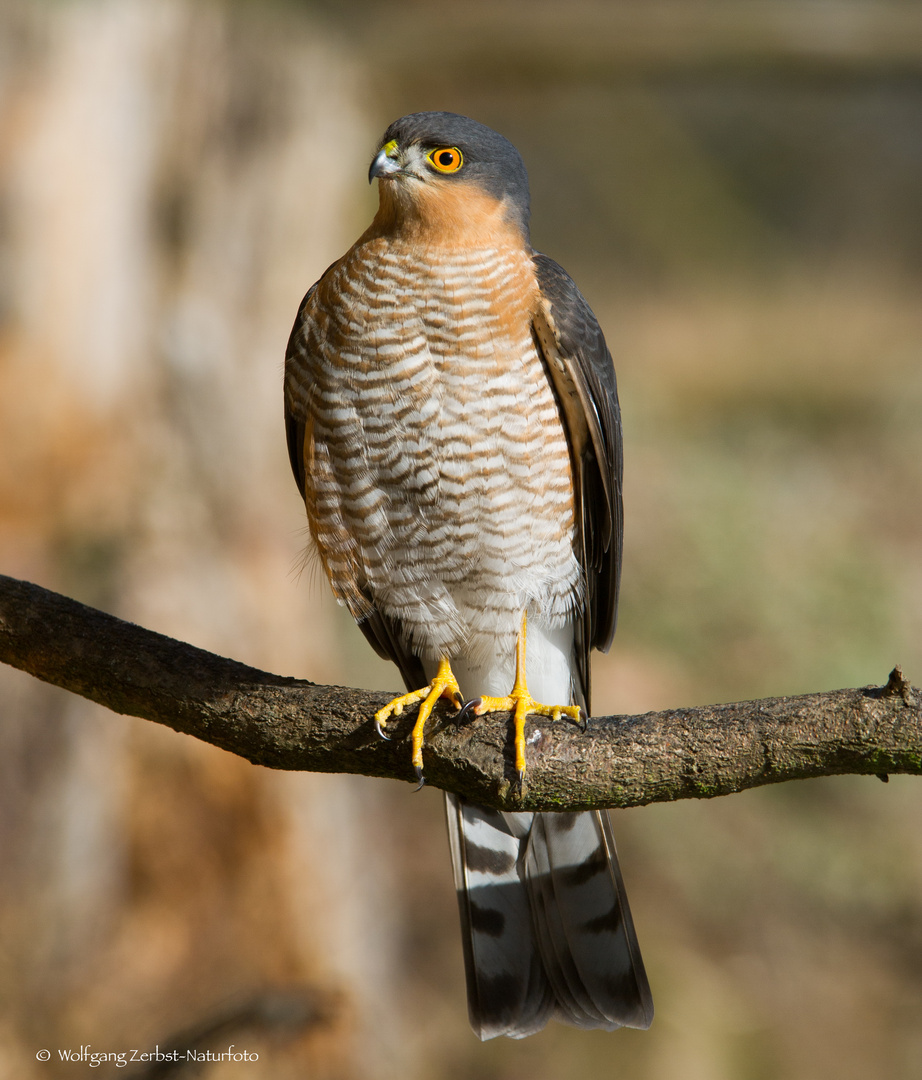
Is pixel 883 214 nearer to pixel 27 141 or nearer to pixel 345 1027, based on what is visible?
pixel 27 141

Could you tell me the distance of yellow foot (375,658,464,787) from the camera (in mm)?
2580

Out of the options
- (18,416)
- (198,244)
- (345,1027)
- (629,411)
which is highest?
(629,411)

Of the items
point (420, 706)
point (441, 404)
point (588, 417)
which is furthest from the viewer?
point (588, 417)

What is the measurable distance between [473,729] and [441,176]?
1.53 meters

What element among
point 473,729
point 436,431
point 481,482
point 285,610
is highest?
point 285,610

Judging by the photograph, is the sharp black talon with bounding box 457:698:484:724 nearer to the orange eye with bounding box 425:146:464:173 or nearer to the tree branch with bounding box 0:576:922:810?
the tree branch with bounding box 0:576:922:810

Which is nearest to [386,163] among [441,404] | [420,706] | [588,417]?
[441,404]

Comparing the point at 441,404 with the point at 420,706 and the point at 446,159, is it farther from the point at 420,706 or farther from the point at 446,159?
the point at 420,706

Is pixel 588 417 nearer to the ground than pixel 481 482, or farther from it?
farther from it

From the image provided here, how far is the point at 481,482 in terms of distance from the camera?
2938mm

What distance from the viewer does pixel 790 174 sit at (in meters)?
12.4

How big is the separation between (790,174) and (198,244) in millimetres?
8862

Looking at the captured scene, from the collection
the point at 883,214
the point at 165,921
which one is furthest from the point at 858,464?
the point at 165,921

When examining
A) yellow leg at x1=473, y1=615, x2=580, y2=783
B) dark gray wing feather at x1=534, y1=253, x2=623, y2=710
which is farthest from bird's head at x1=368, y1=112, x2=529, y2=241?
yellow leg at x1=473, y1=615, x2=580, y2=783
